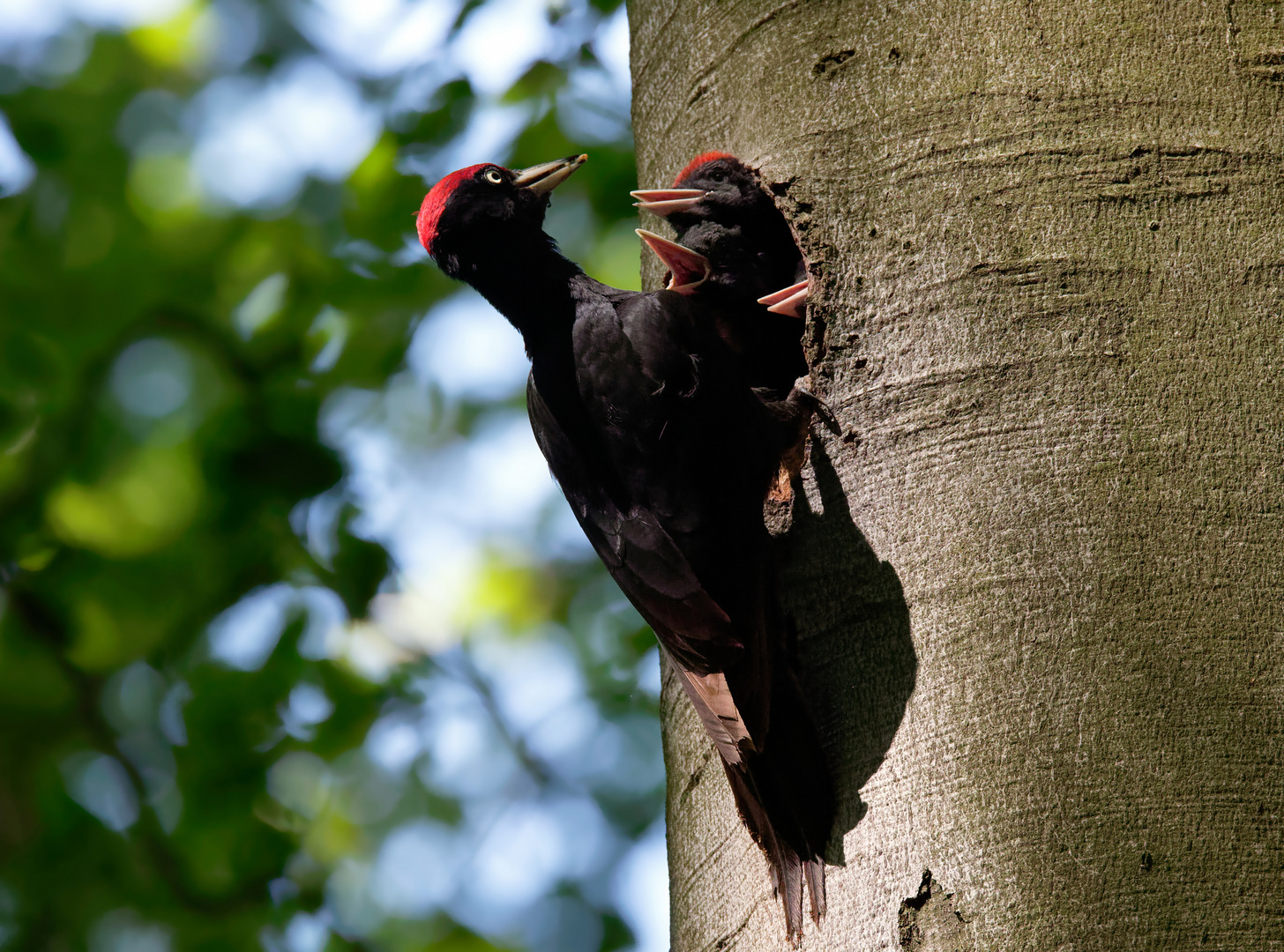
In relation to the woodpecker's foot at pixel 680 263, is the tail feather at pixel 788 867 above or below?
below

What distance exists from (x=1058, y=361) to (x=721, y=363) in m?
0.91

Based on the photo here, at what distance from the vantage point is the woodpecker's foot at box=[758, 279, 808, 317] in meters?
2.50

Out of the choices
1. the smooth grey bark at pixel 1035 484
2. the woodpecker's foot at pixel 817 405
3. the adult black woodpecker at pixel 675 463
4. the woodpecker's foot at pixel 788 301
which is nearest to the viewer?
the smooth grey bark at pixel 1035 484

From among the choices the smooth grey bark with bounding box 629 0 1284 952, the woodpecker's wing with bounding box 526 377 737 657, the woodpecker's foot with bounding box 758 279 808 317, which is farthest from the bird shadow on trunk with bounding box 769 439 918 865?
the woodpecker's foot with bounding box 758 279 808 317

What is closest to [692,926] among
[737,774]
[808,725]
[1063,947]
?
[737,774]

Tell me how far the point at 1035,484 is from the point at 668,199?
136 centimetres

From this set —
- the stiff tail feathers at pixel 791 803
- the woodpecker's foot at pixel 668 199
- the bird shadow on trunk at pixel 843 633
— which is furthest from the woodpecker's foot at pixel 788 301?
the stiff tail feathers at pixel 791 803

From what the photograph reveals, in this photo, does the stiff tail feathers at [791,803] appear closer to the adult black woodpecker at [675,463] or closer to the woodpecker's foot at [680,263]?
the adult black woodpecker at [675,463]

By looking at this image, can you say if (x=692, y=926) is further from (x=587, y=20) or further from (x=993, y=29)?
(x=587, y=20)

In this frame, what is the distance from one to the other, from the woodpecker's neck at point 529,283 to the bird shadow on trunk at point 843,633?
96 centimetres

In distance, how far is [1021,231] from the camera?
71.7 inches

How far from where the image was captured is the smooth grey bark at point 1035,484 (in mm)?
1439

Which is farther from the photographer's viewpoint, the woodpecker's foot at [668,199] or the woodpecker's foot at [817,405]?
the woodpecker's foot at [668,199]

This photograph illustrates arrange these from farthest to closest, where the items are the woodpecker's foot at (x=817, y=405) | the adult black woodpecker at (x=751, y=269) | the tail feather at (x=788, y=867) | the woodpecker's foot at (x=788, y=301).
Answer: the adult black woodpecker at (x=751, y=269) < the woodpecker's foot at (x=788, y=301) < the woodpecker's foot at (x=817, y=405) < the tail feather at (x=788, y=867)
